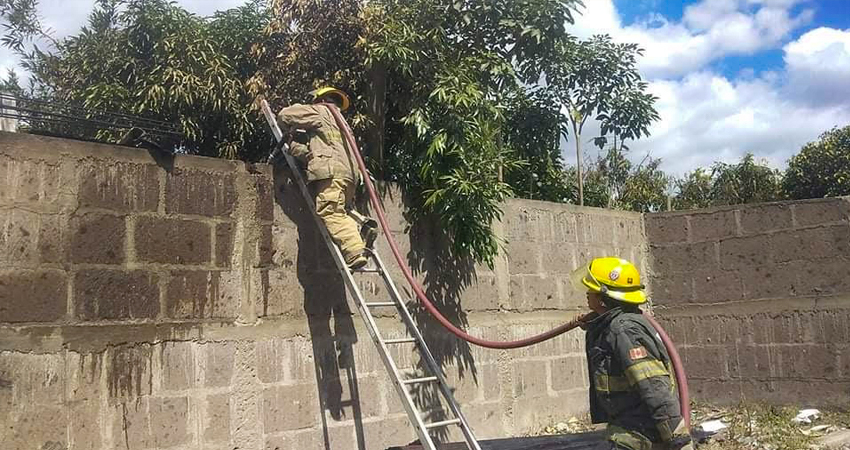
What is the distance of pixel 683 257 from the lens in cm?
778

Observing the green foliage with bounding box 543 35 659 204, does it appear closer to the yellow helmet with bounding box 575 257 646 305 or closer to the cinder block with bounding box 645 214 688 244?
the cinder block with bounding box 645 214 688 244

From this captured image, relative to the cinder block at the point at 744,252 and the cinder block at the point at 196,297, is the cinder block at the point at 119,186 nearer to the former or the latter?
the cinder block at the point at 196,297

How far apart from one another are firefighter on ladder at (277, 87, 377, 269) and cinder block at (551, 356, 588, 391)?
2.60 meters

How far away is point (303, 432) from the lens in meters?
4.71

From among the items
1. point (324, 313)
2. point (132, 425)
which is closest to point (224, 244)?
point (324, 313)

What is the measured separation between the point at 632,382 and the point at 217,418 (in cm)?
228

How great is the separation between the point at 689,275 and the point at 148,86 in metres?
5.05

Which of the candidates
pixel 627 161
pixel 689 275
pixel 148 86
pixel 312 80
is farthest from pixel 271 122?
pixel 627 161

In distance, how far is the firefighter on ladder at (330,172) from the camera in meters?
4.61

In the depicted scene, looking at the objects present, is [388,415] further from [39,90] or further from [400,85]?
[39,90]

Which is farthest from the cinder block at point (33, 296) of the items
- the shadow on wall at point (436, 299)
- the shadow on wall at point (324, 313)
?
the shadow on wall at point (436, 299)

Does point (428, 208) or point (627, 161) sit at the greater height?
point (627, 161)

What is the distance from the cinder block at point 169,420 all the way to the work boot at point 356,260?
1114mm

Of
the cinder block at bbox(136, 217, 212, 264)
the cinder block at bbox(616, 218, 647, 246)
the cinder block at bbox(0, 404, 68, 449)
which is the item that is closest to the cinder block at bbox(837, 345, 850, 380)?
the cinder block at bbox(616, 218, 647, 246)
